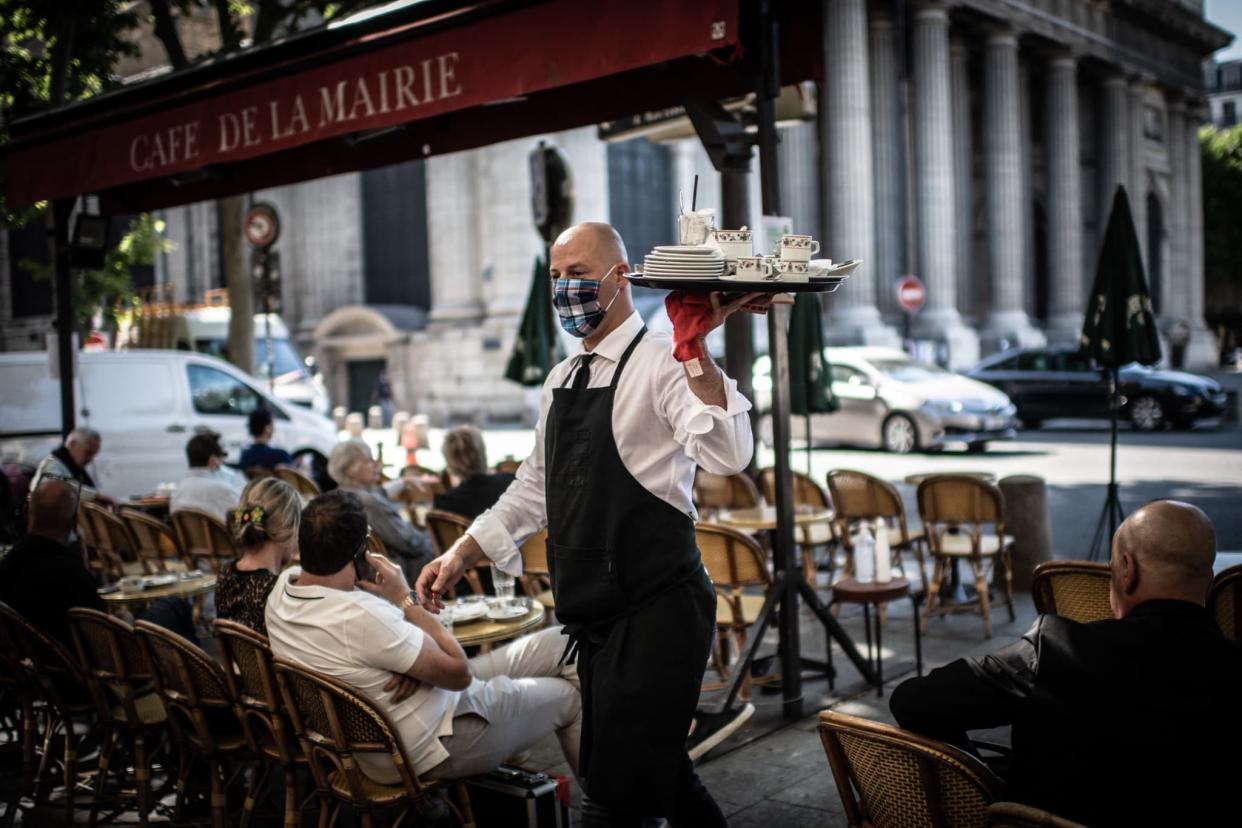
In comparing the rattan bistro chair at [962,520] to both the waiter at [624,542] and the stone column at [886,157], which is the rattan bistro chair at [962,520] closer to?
the waiter at [624,542]

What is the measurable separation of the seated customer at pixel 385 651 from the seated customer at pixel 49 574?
5.10 ft

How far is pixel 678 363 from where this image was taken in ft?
10.3

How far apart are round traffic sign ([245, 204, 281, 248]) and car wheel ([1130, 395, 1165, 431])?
1529 cm

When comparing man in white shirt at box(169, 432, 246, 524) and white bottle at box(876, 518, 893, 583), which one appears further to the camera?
man in white shirt at box(169, 432, 246, 524)

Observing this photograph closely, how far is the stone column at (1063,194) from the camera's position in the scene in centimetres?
Result: 3912

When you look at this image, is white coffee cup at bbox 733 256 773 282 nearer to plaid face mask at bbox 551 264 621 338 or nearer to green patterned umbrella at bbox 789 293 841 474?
plaid face mask at bbox 551 264 621 338

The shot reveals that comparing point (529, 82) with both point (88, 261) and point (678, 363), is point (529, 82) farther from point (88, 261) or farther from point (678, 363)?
point (88, 261)

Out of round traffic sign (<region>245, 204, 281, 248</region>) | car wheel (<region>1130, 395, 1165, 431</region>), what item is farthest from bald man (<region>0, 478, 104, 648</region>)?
car wheel (<region>1130, 395, 1165, 431</region>)

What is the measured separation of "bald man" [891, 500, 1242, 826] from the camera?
234 cm

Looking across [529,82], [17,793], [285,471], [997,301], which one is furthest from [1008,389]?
[17,793]

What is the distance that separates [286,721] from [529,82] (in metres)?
3.11

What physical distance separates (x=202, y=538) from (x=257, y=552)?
379 centimetres

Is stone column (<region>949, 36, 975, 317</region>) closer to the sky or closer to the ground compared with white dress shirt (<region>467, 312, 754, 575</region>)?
closer to the sky

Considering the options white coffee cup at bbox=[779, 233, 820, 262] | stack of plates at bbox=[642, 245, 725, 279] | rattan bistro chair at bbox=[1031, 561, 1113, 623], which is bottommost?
rattan bistro chair at bbox=[1031, 561, 1113, 623]
